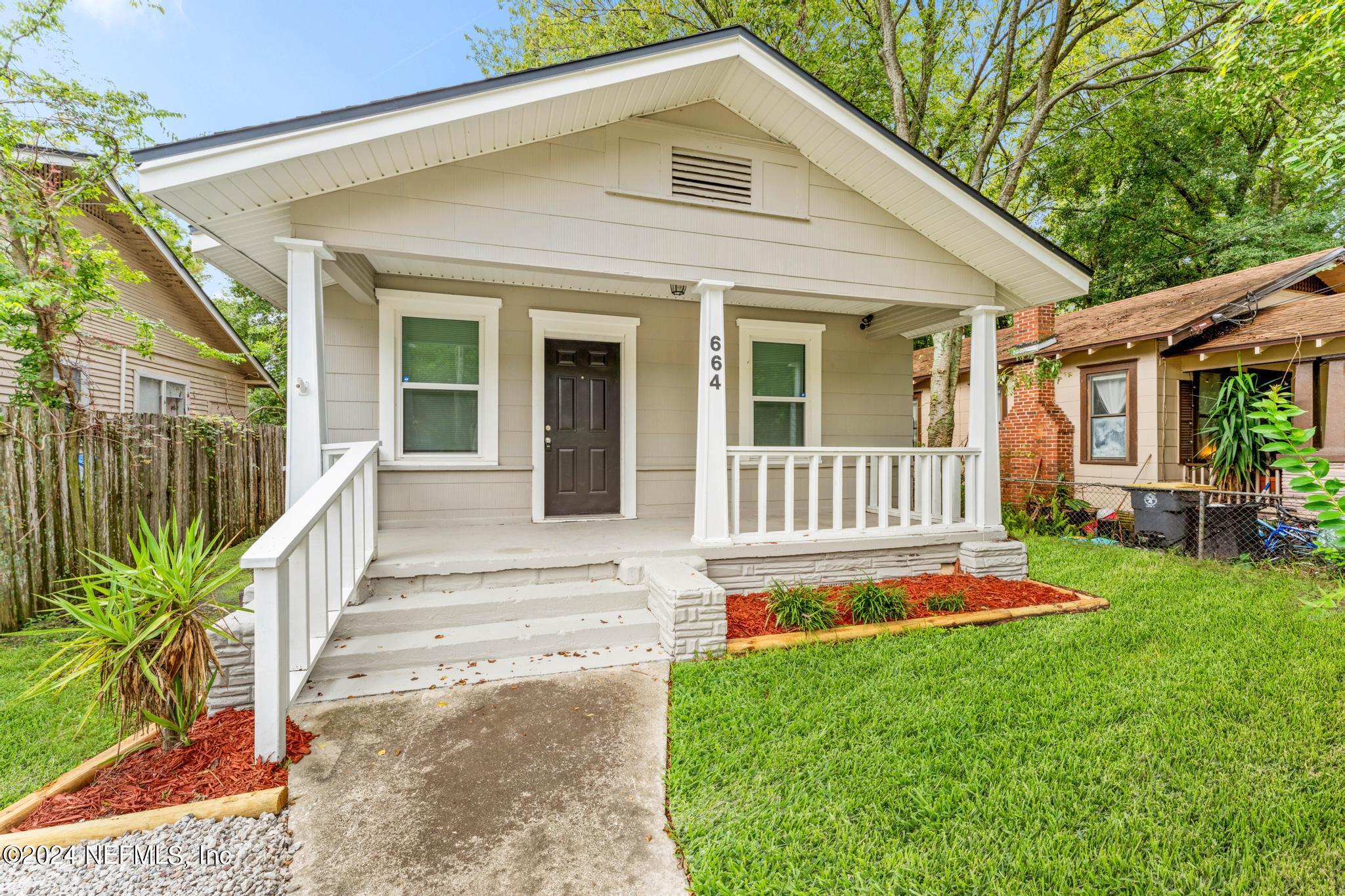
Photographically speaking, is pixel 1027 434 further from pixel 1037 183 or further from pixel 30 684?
pixel 30 684

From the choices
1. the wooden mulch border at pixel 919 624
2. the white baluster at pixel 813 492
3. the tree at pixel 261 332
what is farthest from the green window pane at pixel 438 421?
the tree at pixel 261 332

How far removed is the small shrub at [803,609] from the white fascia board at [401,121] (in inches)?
148

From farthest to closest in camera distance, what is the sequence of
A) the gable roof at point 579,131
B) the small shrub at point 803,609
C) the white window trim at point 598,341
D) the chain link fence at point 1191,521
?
the chain link fence at point 1191,521 → the white window trim at point 598,341 → the small shrub at point 803,609 → the gable roof at point 579,131

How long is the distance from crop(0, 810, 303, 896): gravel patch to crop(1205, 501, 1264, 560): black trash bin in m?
8.77

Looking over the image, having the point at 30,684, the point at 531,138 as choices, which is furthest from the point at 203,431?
the point at 531,138

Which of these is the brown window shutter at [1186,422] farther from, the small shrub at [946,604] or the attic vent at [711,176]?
the attic vent at [711,176]

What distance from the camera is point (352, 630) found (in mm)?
3438

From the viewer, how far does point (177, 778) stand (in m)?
2.28

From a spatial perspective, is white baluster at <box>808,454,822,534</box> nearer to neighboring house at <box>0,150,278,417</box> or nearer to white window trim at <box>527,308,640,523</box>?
white window trim at <box>527,308,640,523</box>

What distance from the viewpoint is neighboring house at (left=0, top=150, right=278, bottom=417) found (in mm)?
7352

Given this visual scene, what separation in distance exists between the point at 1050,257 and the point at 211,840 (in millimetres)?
6467

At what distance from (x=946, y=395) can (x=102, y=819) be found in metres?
8.67

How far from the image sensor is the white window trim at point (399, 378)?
5.21 metres

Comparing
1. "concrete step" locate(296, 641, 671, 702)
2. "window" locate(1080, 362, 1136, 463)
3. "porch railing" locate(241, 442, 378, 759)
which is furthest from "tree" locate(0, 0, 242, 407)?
"window" locate(1080, 362, 1136, 463)
